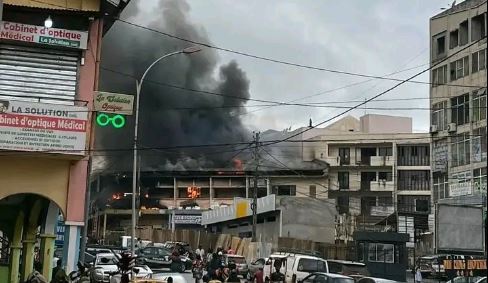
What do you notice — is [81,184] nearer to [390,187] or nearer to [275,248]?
[275,248]

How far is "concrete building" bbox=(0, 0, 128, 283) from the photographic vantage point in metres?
18.6

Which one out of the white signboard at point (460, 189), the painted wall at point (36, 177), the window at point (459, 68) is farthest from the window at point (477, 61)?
the painted wall at point (36, 177)

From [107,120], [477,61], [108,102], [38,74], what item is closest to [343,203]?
[477,61]

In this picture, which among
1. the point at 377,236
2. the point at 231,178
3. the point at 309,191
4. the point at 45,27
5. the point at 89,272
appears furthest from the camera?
the point at 231,178

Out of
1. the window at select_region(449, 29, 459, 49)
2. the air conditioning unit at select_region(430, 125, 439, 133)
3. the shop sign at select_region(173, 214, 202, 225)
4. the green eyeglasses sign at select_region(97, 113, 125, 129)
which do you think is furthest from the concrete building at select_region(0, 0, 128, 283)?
the shop sign at select_region(173, 214, 202, 225)

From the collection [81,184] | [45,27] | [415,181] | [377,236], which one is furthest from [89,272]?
[415,181]

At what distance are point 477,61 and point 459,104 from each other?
3.08 metres

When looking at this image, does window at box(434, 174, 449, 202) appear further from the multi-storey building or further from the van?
the van

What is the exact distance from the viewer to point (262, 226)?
61906mm

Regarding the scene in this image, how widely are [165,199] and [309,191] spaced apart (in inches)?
957

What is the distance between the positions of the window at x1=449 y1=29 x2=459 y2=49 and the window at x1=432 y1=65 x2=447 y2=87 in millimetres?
1668

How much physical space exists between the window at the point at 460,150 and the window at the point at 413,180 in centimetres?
3048

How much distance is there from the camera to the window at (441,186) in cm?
4803

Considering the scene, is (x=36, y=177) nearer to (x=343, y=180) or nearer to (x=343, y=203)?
(x=343, y=203)
